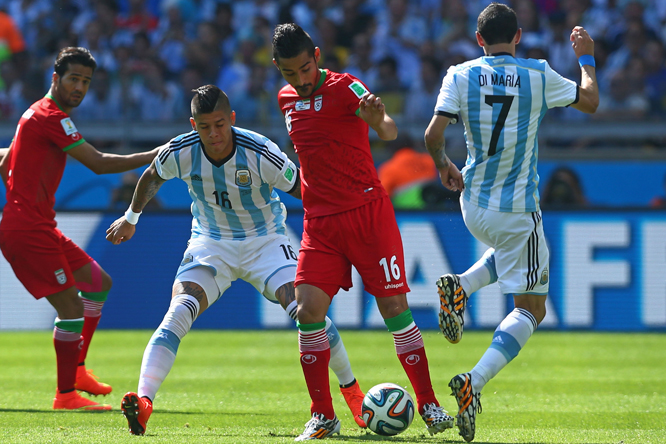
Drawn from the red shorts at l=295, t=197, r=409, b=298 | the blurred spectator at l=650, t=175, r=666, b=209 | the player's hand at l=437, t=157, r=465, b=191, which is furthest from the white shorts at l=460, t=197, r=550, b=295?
the blurred spectator at l=650, t=175, r=666, b=209

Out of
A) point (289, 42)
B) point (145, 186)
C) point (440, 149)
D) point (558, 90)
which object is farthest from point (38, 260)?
point (558, 90)

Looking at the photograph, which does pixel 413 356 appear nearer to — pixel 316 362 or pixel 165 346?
pixel 316 362

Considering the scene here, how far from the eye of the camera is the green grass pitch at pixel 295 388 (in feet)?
16.5

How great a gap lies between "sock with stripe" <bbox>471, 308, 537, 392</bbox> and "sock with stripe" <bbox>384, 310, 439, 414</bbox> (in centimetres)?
30

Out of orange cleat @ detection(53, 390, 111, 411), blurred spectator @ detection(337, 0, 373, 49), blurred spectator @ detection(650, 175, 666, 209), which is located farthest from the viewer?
blurred spectator @ detection(337, 0, 373, 49)

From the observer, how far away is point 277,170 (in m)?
5.49

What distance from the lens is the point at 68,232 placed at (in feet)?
37.8

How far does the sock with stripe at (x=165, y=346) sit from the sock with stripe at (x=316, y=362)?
2.47 ft

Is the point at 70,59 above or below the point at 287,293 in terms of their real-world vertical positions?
above

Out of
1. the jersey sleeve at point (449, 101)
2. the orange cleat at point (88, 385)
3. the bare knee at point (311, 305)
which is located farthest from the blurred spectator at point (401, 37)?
the bare knee at point (311, 305)

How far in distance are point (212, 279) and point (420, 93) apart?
25.5 ft

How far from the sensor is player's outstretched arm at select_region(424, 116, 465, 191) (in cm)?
483

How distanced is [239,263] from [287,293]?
403 mm

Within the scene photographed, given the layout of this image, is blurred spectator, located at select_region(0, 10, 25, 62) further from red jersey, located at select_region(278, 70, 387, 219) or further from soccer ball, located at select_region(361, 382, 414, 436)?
soccer ball, located at select_region(361, 382, 414, 436)
